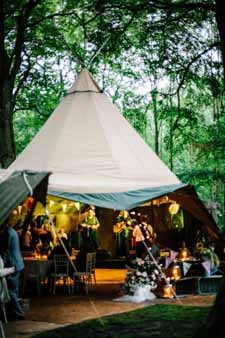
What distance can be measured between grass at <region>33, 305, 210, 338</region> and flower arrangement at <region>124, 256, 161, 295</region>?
49.6 inches

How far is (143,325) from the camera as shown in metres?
6.46

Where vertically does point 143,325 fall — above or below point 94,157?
below

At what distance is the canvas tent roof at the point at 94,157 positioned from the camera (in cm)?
876

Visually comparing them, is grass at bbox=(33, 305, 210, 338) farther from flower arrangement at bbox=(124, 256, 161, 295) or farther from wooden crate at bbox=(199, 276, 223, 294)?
wooden crate at bbox=(199, 276, 223, 294)

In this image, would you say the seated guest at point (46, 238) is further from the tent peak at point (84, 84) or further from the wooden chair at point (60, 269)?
the tent peak at point (84, 84)

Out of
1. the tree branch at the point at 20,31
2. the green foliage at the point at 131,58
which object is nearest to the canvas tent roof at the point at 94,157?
the green foliage at the point at 131,58

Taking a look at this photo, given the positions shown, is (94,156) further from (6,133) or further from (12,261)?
(12,261)

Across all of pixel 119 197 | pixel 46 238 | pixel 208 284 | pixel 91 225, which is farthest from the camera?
pixel 91 225

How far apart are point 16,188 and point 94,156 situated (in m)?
3.63

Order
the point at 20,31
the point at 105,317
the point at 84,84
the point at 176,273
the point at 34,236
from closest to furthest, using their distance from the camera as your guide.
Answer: the point at 105,317
the point at 176,273
the point at 84,84
the point at 20,31
the point at 34,236

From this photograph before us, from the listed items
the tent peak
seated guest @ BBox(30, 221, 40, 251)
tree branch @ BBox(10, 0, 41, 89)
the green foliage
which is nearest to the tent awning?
the green foliage

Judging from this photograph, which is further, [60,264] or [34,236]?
[34,236]

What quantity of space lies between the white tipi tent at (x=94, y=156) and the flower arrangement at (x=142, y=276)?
1.27 m

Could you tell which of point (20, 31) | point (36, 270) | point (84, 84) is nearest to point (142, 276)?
point (36, 270)
